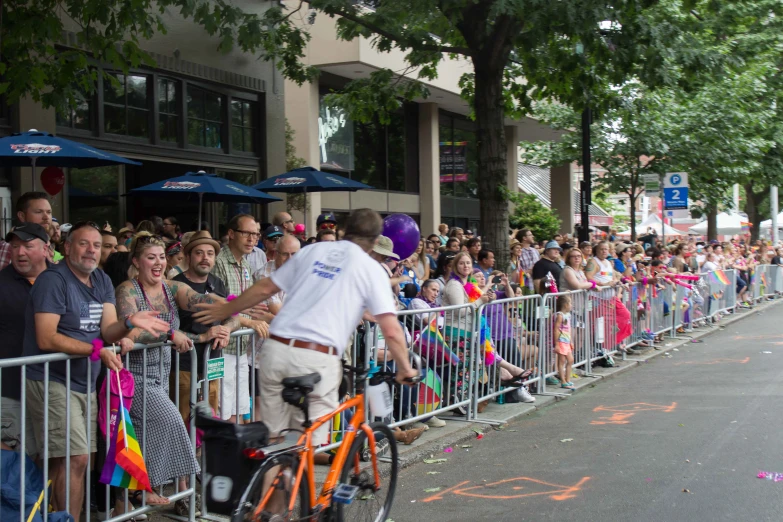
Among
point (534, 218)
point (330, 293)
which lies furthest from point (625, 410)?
Result: point (534, 218)

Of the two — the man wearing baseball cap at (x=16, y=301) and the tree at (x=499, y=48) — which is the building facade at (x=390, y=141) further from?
the man wearing baseball cap at (x=16, y=301)

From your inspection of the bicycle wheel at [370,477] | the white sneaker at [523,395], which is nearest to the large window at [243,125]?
the white sneaker at [523,395]

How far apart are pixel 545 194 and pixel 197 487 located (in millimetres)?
33751

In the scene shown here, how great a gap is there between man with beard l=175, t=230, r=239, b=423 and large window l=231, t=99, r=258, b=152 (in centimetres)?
988

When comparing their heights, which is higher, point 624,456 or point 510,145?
point 510,145

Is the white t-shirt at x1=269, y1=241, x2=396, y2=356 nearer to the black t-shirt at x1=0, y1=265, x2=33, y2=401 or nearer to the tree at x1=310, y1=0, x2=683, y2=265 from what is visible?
the black t-shirt at x1=0, y1=265, x2=33, y2=401

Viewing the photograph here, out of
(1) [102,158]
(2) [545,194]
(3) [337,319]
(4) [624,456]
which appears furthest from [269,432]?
(2) [545,194]

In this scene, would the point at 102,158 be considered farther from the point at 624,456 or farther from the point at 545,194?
the point at 545,194

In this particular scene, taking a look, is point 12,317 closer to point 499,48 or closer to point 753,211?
point 499,48

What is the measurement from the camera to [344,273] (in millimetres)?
4645

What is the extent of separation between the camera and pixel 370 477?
5.16 meters

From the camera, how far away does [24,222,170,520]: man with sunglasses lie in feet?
15.3

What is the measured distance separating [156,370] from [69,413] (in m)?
0.72

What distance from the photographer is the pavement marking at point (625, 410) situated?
8.74 metres
